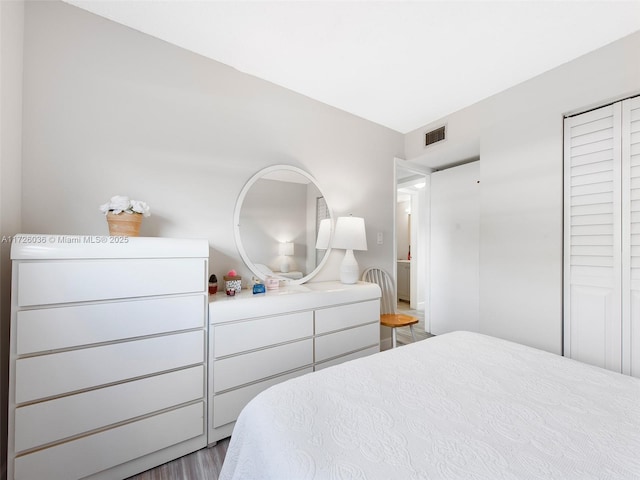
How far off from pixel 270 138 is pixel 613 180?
253cm

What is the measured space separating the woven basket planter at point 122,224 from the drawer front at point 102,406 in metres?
0.80

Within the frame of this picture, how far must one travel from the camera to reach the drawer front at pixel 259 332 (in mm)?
1661

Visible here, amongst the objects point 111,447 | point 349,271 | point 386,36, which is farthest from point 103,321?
point 386,36

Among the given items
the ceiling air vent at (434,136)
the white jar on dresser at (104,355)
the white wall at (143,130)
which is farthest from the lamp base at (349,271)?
the ceiling air vent at (434,136)

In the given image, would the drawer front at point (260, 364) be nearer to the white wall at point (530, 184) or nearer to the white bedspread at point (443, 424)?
the white bedspread at point (443, 424)

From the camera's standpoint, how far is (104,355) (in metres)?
1.34

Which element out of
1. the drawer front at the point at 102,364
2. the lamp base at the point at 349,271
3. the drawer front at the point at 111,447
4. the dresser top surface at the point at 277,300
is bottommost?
the drawer front at the point at 111,447

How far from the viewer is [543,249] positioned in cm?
213

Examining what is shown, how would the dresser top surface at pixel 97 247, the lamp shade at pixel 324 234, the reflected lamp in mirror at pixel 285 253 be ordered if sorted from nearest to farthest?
the dresser top surface at pixel 97 247 < the reflected lamp in mirror at pixel 285 253 < the lamp shade at pixel 324 234

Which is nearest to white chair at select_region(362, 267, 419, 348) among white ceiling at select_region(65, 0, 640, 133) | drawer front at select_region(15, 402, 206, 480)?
white ceiling at select_region(65, 0, 640, 133)

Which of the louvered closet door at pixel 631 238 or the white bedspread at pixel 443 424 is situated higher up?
the louvered closet door at pixel 631 238

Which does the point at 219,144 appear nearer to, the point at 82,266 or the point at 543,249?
the point at 82,266

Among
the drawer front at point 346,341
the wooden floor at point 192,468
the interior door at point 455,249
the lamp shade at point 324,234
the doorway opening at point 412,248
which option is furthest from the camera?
the doorway opening at point 412,248

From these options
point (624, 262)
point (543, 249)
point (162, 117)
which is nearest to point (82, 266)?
point (162, 117)
